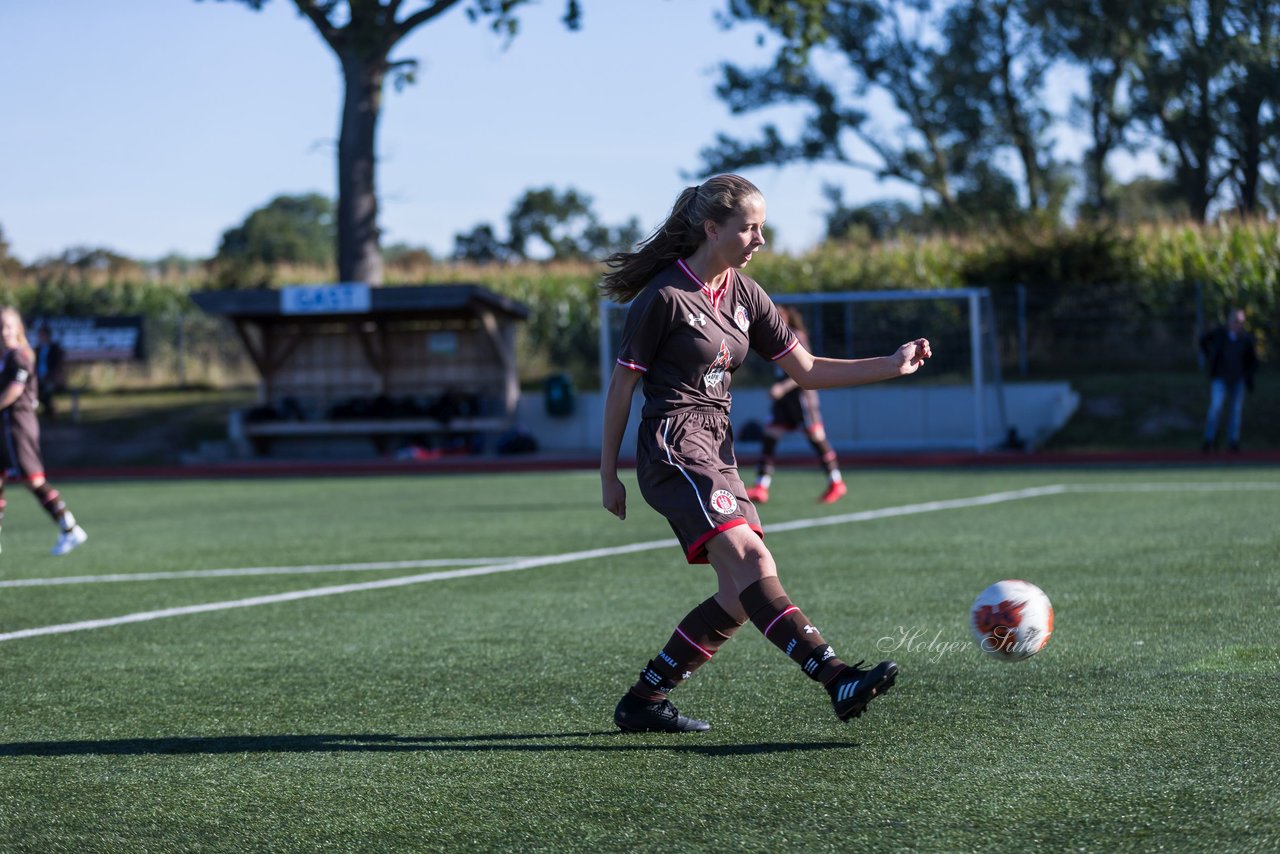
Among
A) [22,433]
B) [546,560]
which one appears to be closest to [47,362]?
[22,433]

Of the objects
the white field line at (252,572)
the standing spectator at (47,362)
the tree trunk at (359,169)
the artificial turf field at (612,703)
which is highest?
the tree trunk at (359,169)

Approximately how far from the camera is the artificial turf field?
148 inches

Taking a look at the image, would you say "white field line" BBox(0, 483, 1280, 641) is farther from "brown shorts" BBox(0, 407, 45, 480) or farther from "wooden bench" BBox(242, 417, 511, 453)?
"wooden bench" BBox(242, 417, 511, 453)

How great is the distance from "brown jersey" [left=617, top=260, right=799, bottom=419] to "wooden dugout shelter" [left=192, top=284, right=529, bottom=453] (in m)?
21.8

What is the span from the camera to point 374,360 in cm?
2864

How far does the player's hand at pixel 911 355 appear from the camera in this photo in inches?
192

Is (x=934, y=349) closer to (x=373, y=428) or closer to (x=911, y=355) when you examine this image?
(x=373, y=428)

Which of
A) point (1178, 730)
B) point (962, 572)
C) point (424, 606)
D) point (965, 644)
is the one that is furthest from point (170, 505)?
point (1178, 730)

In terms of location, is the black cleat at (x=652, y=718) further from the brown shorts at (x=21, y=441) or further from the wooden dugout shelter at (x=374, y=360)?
the wooden dugout shelter at (x=374, y=360)

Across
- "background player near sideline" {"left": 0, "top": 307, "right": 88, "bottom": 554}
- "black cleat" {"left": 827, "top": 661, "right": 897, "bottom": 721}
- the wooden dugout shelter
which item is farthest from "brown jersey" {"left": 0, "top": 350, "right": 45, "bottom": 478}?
the wooden dugout shelter

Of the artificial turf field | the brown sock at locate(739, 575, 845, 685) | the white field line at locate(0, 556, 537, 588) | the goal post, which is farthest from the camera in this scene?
the goal post

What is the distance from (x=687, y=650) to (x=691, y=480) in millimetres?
647

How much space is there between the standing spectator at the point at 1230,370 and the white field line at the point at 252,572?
15.0 m

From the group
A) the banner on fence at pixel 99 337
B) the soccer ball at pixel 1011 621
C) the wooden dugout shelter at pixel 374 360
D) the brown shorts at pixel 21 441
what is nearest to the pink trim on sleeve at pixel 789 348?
the soccer ball at pixel 1011 621
